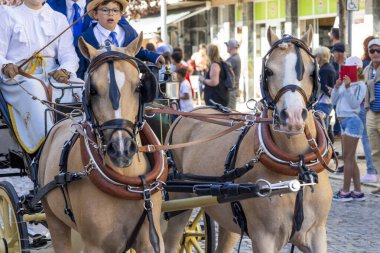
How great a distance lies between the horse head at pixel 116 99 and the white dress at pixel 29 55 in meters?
1.69

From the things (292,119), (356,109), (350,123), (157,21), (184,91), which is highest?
(157,21)

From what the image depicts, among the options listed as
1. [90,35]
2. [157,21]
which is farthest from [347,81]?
[157,21]

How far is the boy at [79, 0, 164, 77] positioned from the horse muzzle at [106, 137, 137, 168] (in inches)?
65.3

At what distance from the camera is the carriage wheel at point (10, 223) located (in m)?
6.98

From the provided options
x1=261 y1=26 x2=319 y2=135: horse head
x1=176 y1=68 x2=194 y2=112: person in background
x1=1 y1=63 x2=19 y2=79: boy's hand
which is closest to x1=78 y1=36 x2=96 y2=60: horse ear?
x1=261 y1=26 x2=319 y2=135: horse head

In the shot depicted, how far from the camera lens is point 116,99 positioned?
526 centimetres

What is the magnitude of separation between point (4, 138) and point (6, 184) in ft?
2.83

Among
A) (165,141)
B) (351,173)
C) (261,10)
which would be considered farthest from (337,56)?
(261,10)

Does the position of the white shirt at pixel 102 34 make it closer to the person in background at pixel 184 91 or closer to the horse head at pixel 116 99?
the horse head at pixel 116 99

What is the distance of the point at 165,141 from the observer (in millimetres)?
7812

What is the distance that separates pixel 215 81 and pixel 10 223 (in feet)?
27.4

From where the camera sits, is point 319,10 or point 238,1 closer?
point 319,10

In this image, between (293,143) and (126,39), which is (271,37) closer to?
(293,143)

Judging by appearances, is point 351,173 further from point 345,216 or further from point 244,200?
point 244,200
